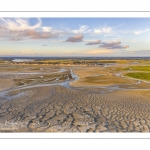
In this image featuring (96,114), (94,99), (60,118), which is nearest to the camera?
(60,118)

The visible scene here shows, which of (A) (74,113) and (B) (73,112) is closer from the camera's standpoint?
(A) (74,113)
